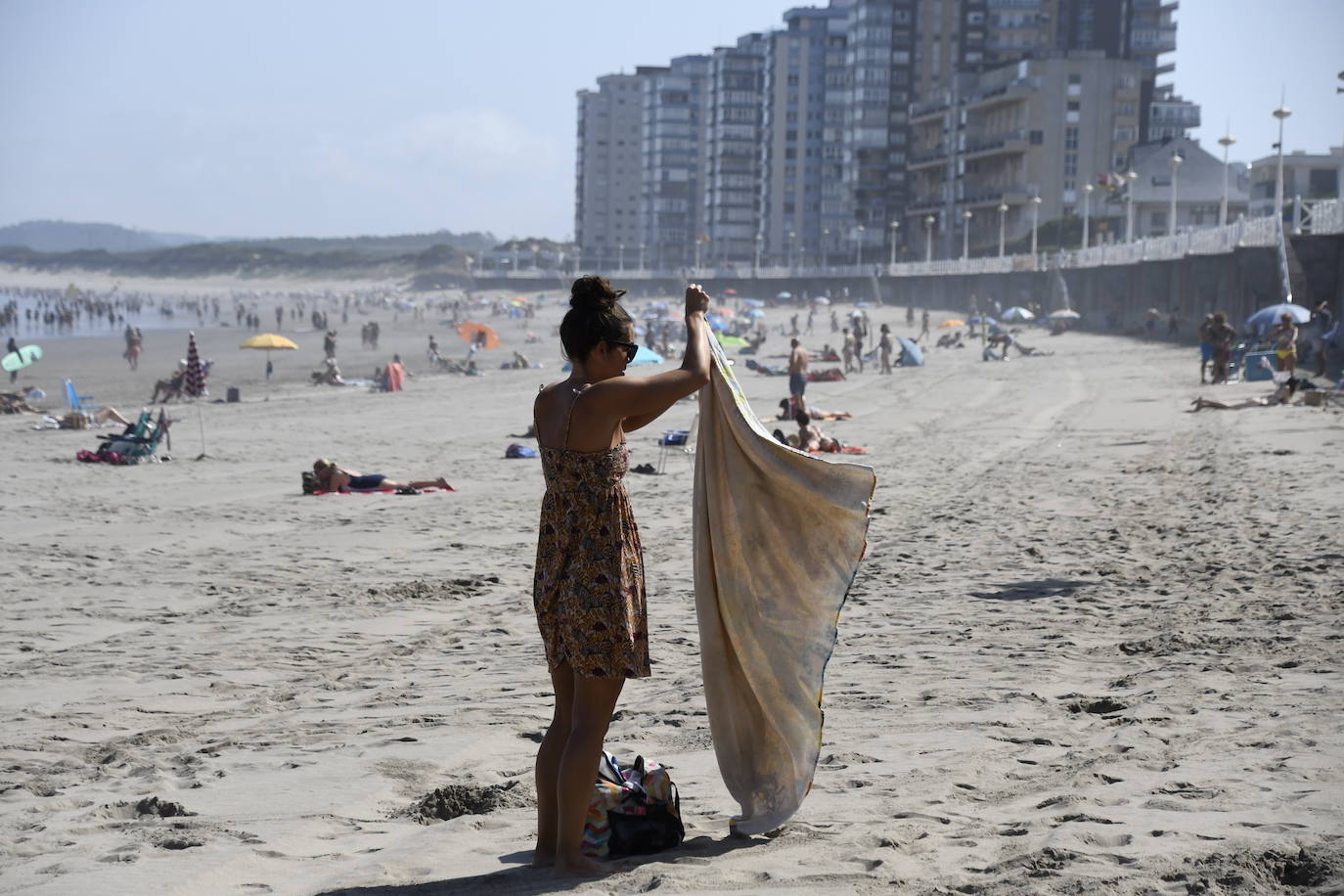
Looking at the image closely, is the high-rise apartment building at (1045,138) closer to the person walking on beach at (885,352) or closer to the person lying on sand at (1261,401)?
the person walking on beach at (885,352)

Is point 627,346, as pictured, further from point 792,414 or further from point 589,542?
point 792,414

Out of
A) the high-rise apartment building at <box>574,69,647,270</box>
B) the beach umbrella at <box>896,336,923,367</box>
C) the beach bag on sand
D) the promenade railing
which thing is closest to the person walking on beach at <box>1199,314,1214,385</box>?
the promenade railing

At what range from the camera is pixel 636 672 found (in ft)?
12.6

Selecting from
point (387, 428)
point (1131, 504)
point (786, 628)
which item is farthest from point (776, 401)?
point (786, 628)

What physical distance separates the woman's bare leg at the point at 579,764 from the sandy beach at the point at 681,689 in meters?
0.09

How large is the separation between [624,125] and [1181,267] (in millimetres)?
148165

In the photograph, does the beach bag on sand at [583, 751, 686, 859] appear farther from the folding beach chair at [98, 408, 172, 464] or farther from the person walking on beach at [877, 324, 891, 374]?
the person walking on beach at [877, 324, 891, 374]

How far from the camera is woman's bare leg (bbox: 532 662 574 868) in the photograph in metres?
3.91

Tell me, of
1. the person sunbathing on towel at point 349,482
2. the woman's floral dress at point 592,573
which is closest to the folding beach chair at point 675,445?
the person sunbathing on towel at point 349,482

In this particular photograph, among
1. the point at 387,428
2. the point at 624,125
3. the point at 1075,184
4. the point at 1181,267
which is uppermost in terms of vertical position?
the point at 624,125

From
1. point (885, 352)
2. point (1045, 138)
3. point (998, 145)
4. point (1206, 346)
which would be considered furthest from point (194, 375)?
point (998, 145)

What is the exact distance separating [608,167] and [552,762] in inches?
7208

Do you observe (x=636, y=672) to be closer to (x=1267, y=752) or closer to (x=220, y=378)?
(x=1267, y=752)

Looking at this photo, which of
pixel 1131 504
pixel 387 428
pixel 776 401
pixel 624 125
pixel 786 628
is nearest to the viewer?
pixel 786 628
